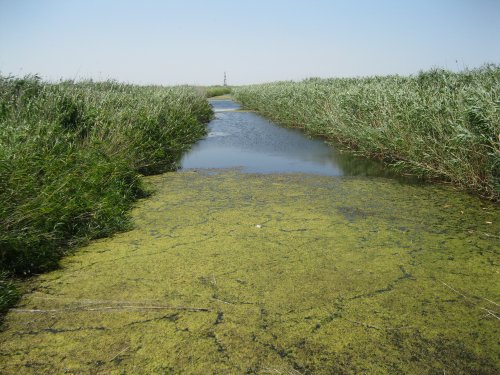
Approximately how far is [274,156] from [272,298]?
5.18 metres

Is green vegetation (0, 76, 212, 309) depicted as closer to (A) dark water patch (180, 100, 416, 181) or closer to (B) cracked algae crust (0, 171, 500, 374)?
(B) cracked algae crust (0, 171, 500, 374)

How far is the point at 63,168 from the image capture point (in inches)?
127

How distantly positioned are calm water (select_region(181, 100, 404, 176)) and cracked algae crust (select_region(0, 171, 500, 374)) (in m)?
2.29

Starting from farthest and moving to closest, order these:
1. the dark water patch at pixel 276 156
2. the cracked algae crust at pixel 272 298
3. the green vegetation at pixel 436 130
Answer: the dark water patch at pixel 276 156
the green vegetation at pixel 436 130
the cracked algae crust at pixel 272 298

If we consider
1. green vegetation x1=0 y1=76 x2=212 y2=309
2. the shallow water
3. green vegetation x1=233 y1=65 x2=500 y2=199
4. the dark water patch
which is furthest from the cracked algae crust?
the dark water patch

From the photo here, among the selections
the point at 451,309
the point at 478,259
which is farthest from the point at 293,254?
the point at 478,259

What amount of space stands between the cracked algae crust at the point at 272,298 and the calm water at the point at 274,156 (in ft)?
7.51

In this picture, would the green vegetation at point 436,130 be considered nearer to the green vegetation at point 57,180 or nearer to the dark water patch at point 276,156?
the dark water patch at point 276,156

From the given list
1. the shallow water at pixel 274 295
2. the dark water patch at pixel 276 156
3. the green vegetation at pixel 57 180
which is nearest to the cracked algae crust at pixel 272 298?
the shallow water at pixel 274 295

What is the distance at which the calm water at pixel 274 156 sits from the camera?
5793mm

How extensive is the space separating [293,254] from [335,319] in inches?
31.1

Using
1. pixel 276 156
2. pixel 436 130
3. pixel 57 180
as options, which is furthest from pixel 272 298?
Result: pixel 276 156

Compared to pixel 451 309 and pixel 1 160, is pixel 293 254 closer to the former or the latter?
pixel 451 309

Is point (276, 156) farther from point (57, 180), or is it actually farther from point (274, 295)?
point (274, 295)
